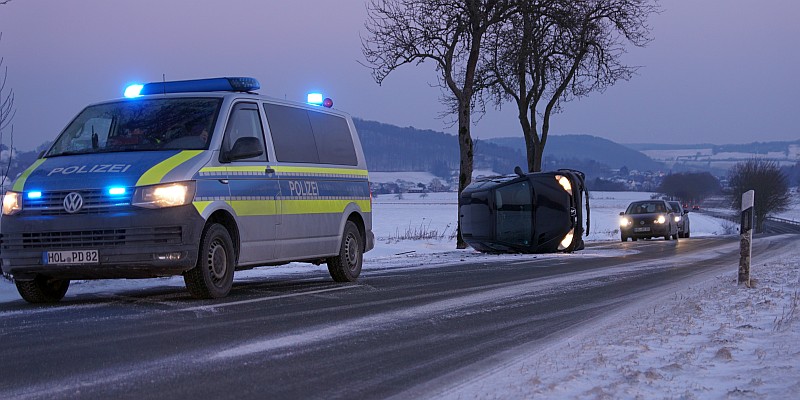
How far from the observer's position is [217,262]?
9492 millimetres

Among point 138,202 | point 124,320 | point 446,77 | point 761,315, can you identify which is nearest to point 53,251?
point 138,202

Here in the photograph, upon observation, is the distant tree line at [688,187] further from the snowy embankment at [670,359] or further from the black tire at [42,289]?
the black tire at [42,289]

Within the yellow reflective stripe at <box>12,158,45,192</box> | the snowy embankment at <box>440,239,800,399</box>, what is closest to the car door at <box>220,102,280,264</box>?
the yellow reflective stripe at <box>12,158,45,192</box>

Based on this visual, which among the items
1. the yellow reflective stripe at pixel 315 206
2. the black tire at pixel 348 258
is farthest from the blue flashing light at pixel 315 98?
the black tire at pixel 348 258

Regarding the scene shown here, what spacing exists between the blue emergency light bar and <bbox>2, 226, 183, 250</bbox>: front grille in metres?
2.36

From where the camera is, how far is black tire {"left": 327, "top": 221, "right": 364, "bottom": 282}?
12031 millimetres

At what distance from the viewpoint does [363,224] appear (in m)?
12.7

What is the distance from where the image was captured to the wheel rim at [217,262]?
30.8 ft

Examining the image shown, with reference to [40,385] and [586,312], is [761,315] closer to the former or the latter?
[586,312]

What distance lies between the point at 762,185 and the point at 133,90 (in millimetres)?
100098

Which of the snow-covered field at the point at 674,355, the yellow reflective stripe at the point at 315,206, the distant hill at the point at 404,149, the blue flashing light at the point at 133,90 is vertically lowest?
the snow-covered field at the point at 674,355

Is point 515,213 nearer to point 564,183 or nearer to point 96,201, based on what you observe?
point 564,183

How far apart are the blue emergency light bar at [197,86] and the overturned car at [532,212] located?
13137 millimetres

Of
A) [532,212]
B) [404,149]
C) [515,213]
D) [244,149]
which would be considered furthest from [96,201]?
[404,149]
